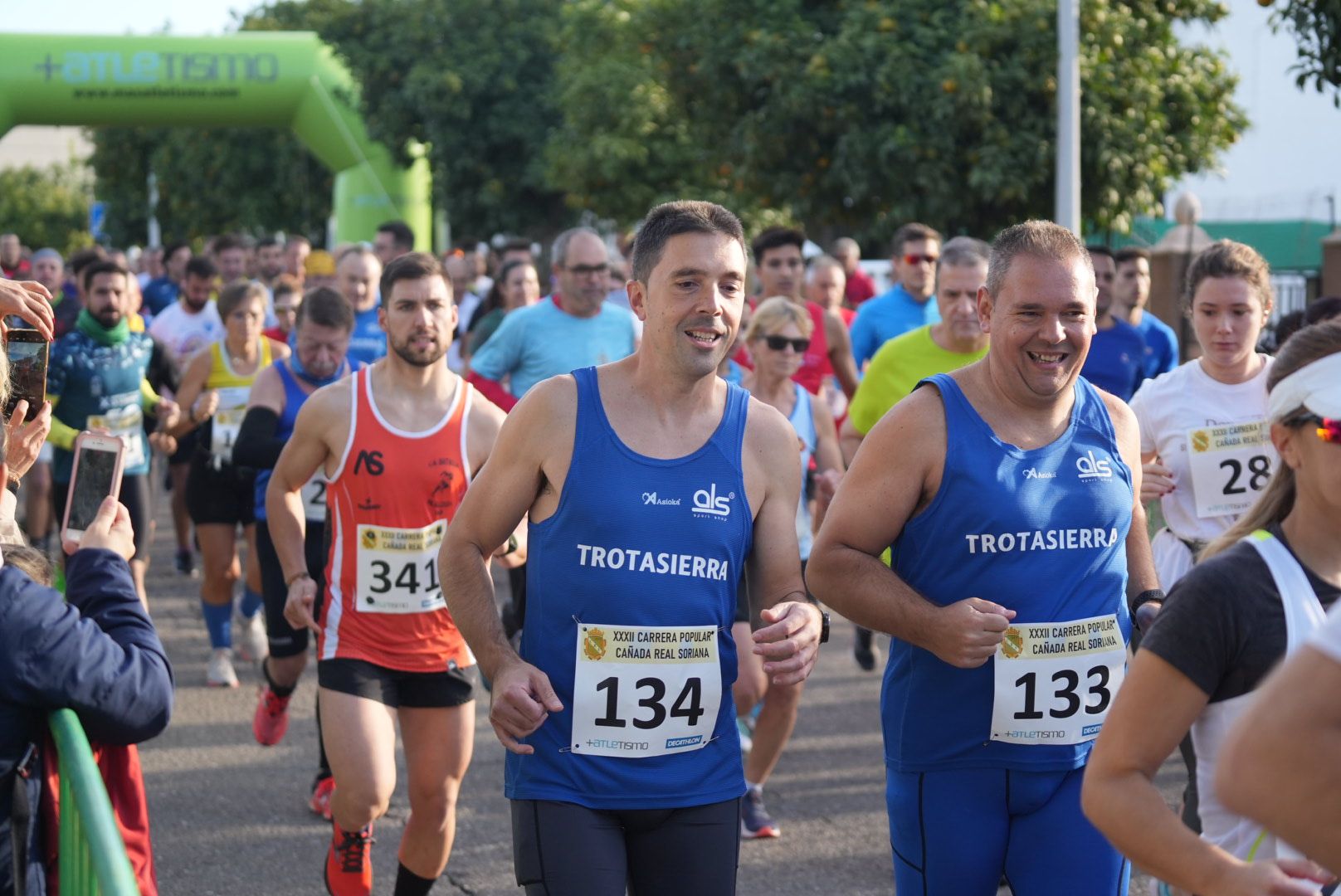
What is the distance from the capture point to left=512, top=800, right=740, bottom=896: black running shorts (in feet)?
11.2

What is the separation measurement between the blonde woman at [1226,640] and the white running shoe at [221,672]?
23.5 feet

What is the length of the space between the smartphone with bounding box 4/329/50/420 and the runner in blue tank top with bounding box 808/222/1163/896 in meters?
1.70

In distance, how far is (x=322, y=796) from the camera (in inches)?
259

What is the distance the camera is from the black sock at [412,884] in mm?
4887

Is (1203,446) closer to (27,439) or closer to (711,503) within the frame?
(711,503)

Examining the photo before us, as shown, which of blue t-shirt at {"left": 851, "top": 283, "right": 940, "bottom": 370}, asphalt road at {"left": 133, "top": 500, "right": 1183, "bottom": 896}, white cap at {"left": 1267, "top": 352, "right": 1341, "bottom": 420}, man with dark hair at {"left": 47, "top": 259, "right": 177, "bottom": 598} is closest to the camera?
white cap at {"left": 1267, "top": 352, "right": 1341, "bottom": 420}

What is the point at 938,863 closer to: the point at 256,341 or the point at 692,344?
the point at 692,344

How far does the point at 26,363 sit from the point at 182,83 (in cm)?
2067

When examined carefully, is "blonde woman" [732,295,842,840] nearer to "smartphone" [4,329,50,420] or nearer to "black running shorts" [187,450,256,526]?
"black running shorts" [187,450,256,526]

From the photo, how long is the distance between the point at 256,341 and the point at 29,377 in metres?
5.95

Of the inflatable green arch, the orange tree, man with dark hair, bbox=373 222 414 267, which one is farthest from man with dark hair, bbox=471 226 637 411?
the inflatable green arch

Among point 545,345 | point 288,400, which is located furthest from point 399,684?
point 545,345

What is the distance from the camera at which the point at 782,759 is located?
749 cm

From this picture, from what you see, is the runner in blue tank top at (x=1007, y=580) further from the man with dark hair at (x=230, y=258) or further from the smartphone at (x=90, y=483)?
the man with dark hair at (x=230, y=258)
